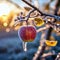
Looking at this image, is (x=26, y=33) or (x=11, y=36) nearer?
(x=26, y=33)

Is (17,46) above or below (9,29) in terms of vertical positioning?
below

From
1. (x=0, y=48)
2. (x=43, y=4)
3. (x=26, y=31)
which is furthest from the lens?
(x=0, y=48)

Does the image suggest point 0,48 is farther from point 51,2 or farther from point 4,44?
point 51,2

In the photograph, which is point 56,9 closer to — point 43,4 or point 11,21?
point 43,4

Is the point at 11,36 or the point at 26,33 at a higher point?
the point at 26,33

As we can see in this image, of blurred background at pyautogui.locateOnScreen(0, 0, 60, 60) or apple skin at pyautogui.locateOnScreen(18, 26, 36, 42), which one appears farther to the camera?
blurred background at pyautogui.locateOnScreen(0, 0, 60, 60)

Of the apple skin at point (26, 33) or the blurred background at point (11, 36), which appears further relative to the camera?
the blurred background at point (11, 36)

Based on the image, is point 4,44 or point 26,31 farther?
point 4,44

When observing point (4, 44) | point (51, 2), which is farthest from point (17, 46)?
point (51, 2)

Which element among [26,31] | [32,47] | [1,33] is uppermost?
[26,31]

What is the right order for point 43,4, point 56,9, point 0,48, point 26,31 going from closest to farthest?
1. point 26,31
2. point 56,9
3. point 43,4
4. point 0,48
